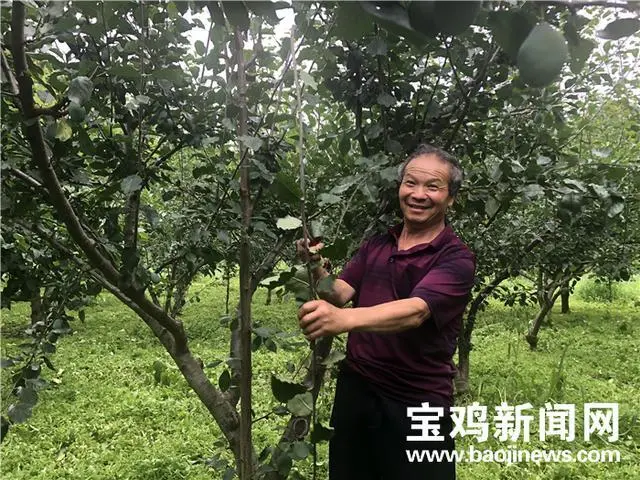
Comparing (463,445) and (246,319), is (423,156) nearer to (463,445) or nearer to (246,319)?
(246,319)

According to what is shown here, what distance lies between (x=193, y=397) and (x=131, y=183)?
3.99m

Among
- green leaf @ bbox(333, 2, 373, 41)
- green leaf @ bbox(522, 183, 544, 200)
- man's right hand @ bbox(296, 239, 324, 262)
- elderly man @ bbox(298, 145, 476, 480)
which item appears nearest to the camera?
green leaf @ bbox(333, 2, 373, 41)

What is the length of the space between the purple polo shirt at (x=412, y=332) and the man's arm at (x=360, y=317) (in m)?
0.14

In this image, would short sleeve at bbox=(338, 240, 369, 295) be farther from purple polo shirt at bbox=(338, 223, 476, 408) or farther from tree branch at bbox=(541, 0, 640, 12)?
tree branch at bbox=(541, 0, 640, 12)

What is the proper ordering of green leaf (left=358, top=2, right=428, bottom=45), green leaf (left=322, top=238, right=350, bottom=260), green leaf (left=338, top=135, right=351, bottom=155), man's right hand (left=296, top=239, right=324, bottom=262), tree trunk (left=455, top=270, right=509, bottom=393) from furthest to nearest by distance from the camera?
tree trunk (left=455, top=270, right=509, bottom=393), green leaf (left=338, top=135, right=351, bottom=155), man's right hand (left=296, top=239, right=324, bottom=262), green leaf (left=322, top=238, right=350, bottom=260), green leaf (left=358, top=2, right=428, bottom=45)

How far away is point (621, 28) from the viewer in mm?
506

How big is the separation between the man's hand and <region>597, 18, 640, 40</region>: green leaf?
0.58m

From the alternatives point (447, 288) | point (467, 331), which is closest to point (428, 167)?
point (447, 288)

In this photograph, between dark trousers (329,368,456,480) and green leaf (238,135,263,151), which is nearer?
green leaf (238,135,263,151)

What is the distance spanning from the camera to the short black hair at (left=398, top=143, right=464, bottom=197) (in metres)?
1.39

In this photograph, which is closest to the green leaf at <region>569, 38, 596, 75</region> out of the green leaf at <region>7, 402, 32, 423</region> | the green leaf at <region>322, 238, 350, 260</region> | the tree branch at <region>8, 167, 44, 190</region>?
the green leaf at <region>322, 238, 350, 260</region>

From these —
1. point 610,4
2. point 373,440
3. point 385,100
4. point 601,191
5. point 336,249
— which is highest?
point 385,100

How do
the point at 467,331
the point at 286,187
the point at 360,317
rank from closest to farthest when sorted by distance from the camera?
the point at 286,187
the point at 360,317
the point at 467,331

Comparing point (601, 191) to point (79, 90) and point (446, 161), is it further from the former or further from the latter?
point (79, 90)
